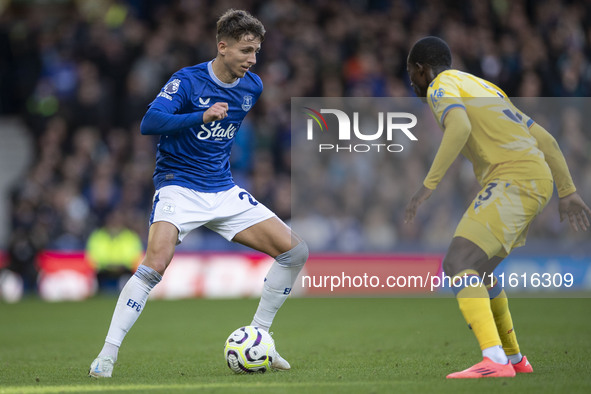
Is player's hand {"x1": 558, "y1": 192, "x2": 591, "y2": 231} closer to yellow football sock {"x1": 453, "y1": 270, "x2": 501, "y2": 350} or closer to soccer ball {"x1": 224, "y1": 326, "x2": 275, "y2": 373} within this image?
yellow football sock {"x1": 453, "y1": 270, "x2": 501, "y2": 350}

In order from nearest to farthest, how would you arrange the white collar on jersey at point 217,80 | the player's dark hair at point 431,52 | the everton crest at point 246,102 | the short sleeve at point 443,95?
the short sleeve at point 443,95 < the player's dark hair at point 431,52 < the white collar on jersey at point 217,80 < the everton crest at point 246,102

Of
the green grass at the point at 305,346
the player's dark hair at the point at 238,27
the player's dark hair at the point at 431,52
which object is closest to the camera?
the green grass at the point at 305,346

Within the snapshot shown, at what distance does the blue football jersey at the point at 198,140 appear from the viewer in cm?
693

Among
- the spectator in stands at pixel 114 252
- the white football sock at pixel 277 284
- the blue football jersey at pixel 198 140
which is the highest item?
the blue football jersey at pixel 198 140

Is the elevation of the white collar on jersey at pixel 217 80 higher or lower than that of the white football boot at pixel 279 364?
higher

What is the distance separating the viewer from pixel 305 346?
28.8ft

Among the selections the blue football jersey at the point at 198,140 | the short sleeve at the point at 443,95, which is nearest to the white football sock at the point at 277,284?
the blue football jersey at the point at 198,140

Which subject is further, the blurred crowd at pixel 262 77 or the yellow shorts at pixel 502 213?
the blurred crowd at pixel 262 77

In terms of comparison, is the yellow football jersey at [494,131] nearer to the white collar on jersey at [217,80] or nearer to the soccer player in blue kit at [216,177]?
the soccer player in blue kit at [216,177]

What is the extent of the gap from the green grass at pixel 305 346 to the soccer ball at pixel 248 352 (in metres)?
0.14

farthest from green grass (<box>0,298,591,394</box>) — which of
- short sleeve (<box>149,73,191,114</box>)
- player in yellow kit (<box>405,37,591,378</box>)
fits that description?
short sleeve (<box>149,73,191,114</box>)

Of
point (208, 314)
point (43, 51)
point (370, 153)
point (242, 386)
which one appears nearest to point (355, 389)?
point (242, 386)

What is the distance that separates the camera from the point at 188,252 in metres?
15.5

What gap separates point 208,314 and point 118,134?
19.1 feet
